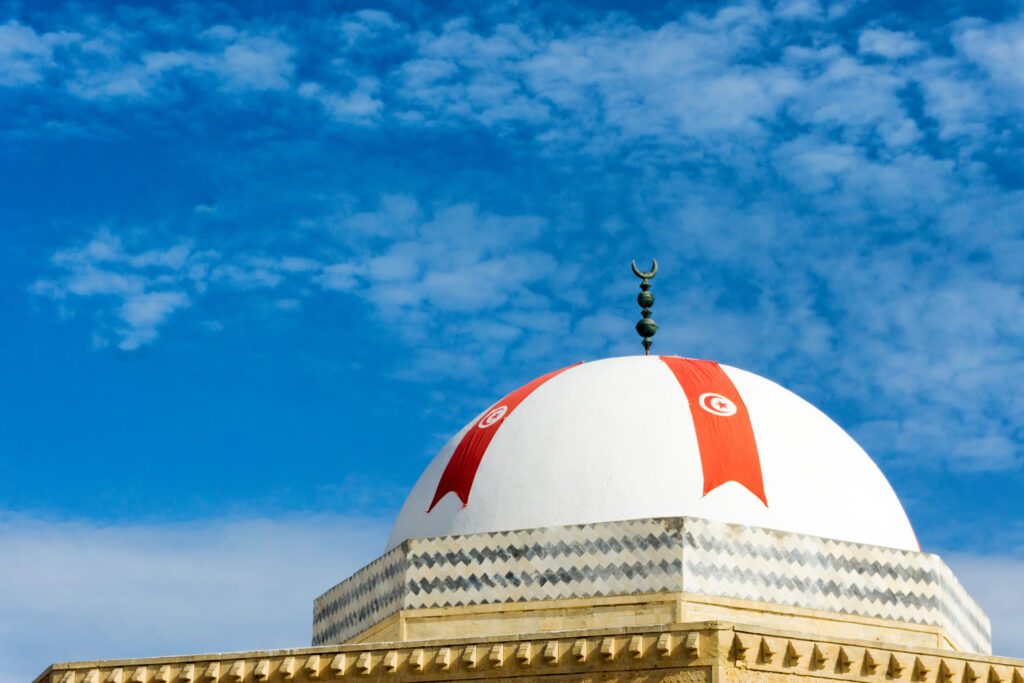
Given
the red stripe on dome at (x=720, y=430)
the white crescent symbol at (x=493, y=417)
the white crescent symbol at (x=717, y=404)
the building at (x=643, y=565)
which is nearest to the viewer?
the building at (x=643, y=565)

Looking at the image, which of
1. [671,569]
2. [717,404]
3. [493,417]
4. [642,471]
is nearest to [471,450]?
[493,417]

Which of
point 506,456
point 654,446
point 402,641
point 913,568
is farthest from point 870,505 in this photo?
point 402,641

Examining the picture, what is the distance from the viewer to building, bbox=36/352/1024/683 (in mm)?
11734

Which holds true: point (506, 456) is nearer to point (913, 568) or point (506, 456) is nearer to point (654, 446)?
point (654, 446)

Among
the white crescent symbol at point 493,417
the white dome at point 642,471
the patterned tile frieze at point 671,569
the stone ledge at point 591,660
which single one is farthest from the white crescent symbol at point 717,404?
the stone ledge at point 591,660

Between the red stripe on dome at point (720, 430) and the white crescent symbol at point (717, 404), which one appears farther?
the white crescent symbol at point (717, 404)

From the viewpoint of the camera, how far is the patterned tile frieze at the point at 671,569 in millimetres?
12695

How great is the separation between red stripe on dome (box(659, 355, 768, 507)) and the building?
2 cm

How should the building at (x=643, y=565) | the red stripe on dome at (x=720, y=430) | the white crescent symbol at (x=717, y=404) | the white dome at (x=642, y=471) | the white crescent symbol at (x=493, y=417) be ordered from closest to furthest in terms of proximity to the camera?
1. the building at (x=643, y=565)
2. the white dome at (x=642, y=471)
3. the red stripe on dome at (x=720, y=430)
4. the white crescent symbol at (x=717, y=404)
5. the white crescent symbol at (x=493, y=417)

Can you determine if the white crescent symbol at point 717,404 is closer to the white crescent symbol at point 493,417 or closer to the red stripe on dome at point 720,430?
the red stripe on dome at point 720,430

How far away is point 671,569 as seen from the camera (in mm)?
12594

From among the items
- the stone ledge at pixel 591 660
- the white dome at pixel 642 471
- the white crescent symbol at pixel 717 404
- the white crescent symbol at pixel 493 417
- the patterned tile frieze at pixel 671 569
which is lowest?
the stone ledge at pixel 591 660

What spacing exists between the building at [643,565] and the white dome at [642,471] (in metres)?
0.02

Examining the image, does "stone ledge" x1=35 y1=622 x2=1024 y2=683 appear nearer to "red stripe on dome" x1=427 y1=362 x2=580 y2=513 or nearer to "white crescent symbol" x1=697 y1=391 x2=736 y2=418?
"red stripe on dome" x1=427 y1=362 x2=580 y2=513
